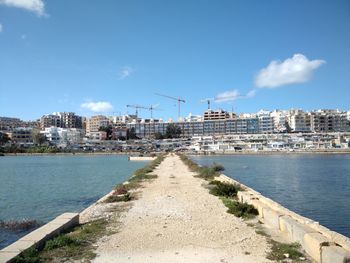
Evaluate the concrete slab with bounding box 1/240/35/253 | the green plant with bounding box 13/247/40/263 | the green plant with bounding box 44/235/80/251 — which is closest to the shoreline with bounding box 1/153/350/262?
the green plant with bounding box 44/235/80/251

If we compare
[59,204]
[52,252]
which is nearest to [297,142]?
[59,204]

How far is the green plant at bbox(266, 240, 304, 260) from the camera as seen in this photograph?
29.9ft

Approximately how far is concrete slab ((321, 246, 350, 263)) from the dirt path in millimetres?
1233

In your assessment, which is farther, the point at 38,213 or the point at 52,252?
the point at 38,213

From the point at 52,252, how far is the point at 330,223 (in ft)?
39.0

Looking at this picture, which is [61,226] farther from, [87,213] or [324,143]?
[324,143]

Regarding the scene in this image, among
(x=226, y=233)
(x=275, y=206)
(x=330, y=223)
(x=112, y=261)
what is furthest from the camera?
(x=330, y=223)

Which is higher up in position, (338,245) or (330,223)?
(338,245)

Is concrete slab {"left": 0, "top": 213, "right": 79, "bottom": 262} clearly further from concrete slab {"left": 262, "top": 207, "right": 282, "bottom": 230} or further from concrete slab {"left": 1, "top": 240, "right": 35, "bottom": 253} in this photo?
concrete slab {"left": 262, "top": 207, "right": 282, "bottom": 230}

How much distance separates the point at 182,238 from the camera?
11172mm

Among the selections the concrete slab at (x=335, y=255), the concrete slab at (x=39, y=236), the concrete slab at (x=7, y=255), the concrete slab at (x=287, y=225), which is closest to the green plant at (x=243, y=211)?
the concrete slab at (x=287, y=225)

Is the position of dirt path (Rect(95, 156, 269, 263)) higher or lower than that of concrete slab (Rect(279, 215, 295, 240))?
lower

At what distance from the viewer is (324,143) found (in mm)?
175750

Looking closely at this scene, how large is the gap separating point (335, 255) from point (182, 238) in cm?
434
